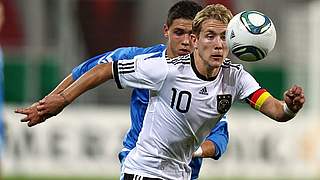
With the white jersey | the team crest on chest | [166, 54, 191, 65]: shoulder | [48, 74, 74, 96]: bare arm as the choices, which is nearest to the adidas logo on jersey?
the white jersey

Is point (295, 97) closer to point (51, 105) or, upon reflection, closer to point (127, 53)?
point (51, 105)

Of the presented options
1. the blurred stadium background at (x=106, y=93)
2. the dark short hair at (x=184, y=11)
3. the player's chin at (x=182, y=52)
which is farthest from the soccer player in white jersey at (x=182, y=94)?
the blurred stadium background at (x=106, y=93)

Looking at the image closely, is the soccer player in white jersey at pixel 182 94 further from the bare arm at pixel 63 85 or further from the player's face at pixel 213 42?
the bare arm at pixel 63 85

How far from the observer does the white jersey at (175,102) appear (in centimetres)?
878

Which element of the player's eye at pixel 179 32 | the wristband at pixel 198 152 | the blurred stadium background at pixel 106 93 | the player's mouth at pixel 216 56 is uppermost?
the player's eye at pixel 179 32

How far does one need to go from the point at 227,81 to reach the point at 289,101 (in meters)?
0.68

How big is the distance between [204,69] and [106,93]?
12.9m

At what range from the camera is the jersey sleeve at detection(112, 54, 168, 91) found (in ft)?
28.7

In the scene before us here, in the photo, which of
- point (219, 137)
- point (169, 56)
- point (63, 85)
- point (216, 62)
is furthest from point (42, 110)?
point (219, 137)

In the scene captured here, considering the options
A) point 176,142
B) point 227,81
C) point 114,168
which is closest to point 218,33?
point 227,81

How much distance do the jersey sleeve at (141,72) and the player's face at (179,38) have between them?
645mm

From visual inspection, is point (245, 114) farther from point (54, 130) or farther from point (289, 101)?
point (289, 101)

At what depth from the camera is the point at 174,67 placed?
8.79 meters

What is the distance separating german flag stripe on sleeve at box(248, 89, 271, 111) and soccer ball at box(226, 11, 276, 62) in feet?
1.47
